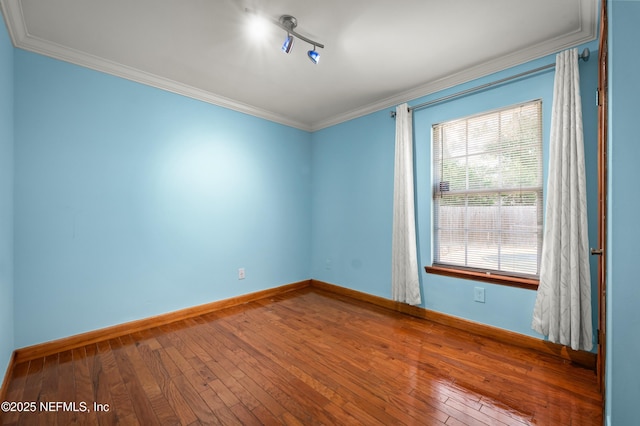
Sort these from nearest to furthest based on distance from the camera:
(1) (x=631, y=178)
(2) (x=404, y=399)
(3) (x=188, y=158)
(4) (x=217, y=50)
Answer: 1. (1) (x=631, y=178)
2. (2) (x=404, y=399)
3. (4) (x=217, y=50)
4. (3) (x=188, y=158)

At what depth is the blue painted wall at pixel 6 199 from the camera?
182 centimetres

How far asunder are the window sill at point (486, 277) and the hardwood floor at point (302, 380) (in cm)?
54

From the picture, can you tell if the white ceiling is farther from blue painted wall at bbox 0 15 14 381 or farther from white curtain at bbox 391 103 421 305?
white curtain at bbox 391 103 421 305

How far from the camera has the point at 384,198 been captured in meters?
3.48

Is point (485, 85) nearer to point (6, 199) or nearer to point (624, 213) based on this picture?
point (624, 213)

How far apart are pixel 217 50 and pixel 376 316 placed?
310 cm

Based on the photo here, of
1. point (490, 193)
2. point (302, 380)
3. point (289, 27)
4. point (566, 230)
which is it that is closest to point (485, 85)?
point (490, 193)

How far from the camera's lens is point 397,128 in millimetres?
3209

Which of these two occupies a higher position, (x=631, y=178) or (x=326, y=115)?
(x=326, y=115)

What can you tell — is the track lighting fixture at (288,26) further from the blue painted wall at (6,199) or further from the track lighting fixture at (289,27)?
the blue painted wall at (6,199)

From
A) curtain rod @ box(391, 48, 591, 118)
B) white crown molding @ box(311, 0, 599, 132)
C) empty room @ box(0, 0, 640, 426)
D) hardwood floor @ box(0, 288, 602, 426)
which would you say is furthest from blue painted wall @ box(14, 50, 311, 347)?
curtain rod @ box(391, 48, 591, 118)

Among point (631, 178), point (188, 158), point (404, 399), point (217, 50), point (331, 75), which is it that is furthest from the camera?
point (188, 158)

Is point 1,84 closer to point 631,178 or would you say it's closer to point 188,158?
point 188,158

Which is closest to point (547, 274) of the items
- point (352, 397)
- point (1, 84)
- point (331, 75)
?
point (352, 397)
